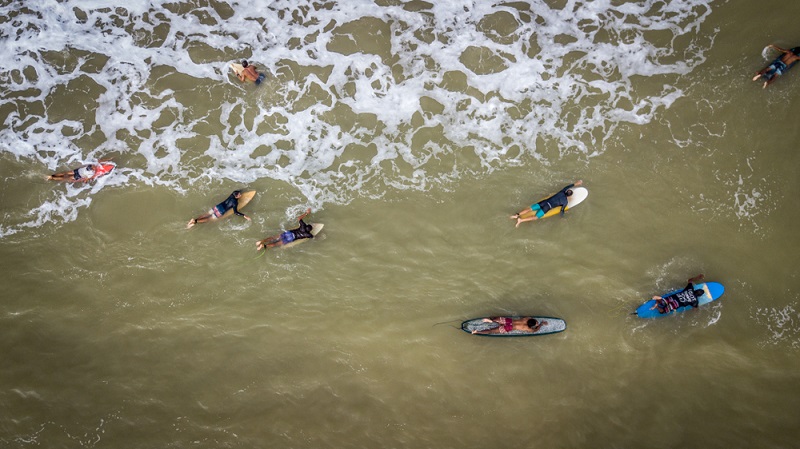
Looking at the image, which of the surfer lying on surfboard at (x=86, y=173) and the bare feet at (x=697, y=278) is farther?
the surfer lying on surfboard at (x=86, y=173)

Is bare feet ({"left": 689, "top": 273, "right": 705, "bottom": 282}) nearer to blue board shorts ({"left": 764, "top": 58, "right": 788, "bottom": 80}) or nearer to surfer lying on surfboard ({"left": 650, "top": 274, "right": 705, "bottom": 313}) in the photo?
surfer lying on surfboard ({"left": 650, "top": 274, "right": 705, "bottom": 313})

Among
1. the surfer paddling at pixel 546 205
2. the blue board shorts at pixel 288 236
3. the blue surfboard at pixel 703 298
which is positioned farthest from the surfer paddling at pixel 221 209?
the blue surfboard at pixel 703 298

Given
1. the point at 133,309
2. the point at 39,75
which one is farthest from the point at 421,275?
the point at 39,75

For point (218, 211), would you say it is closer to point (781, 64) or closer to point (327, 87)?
point (327, 87)

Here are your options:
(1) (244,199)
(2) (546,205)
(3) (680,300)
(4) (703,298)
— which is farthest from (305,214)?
(4) (703,298)

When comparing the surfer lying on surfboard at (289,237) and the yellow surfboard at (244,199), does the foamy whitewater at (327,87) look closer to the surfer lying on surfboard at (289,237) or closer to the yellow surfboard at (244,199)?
the yellow surfboard at (244,199)

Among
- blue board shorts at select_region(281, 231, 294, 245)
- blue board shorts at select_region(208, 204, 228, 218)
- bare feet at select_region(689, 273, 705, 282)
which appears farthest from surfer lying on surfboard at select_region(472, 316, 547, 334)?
blue board shorts at select_region(208, 204, 228, 218)

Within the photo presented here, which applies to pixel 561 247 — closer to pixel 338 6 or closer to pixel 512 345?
pixel 512 345
